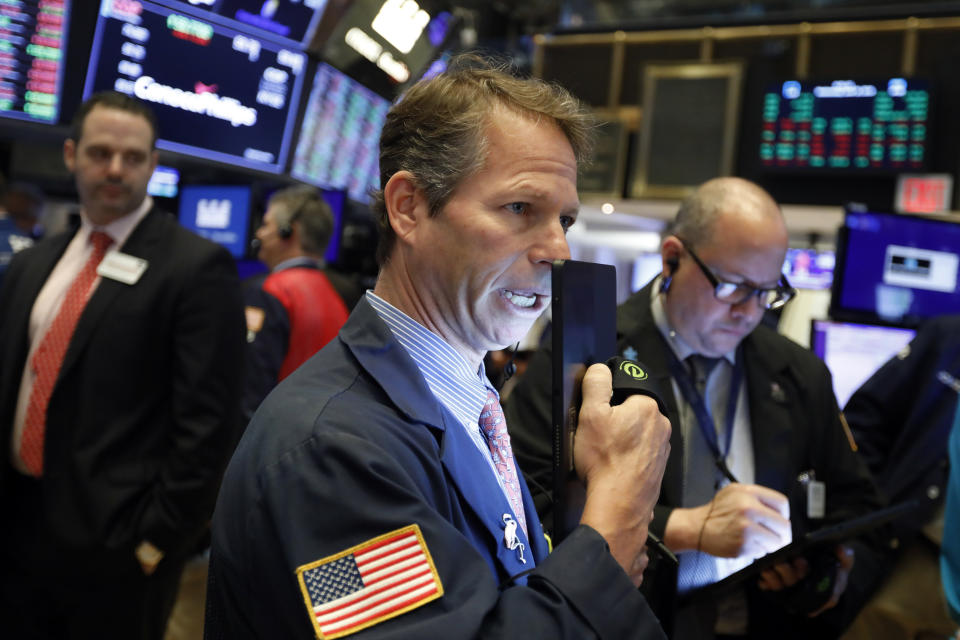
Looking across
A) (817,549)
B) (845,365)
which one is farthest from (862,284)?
(817,549)

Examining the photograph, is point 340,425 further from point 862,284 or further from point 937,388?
point 862,284

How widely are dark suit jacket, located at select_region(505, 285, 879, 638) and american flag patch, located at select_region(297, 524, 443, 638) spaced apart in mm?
930

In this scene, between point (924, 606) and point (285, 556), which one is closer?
point (285, 556)

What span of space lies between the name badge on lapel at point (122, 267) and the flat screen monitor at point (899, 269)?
2.34 meters

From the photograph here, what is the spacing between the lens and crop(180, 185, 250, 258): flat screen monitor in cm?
488

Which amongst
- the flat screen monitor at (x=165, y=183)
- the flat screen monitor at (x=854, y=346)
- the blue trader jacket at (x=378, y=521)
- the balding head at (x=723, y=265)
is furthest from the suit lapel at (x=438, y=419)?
the flat screen monitor at (x=165, y=183)

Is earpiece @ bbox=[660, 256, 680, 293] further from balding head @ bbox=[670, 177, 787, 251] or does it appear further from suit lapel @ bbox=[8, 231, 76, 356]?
suit lapel @ bbox=[8, 231, 76, 356]

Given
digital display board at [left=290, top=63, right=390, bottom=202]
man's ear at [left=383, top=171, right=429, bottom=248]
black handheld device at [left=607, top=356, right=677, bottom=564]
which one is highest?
digital display board at [left=290, top=63, right=390, bottom=202]

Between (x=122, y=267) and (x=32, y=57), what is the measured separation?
1615mm

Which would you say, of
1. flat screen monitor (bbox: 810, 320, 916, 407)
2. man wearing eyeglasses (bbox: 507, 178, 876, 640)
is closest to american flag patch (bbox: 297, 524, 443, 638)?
man wearing eyeglasses (bbox: 507, 178, 876, 640)

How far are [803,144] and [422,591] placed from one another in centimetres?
536

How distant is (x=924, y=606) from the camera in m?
2.50

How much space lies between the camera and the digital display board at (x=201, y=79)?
11.1 ft

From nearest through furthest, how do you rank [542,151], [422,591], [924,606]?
[422,591], [542,151], [924,606]
